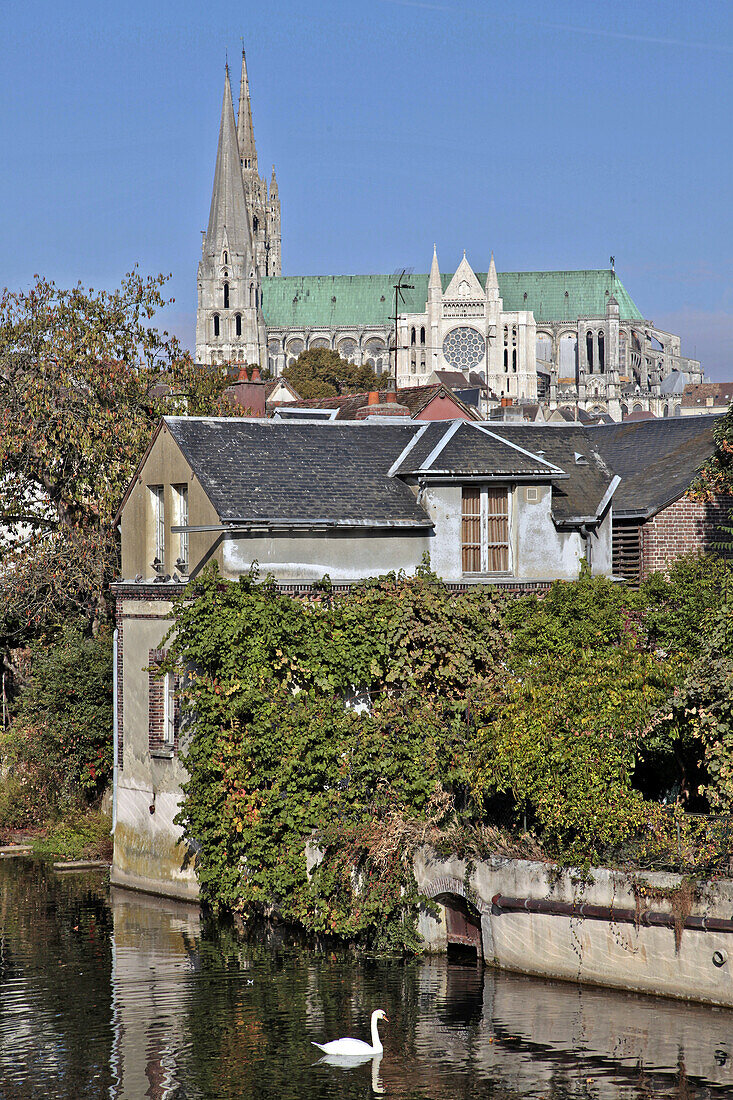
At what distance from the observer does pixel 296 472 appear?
Answer: 2461 cm

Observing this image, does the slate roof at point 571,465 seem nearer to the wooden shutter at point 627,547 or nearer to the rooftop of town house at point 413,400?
the wooden shutter at point 627,547

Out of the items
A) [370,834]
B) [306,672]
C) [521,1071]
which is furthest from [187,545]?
[521,1071]

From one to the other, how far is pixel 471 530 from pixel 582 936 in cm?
886

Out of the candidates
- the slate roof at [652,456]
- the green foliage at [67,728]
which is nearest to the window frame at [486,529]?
the slate roof at [652,456]

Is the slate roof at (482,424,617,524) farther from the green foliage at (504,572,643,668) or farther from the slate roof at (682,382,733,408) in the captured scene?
the slate roof at (682,382,733,408)

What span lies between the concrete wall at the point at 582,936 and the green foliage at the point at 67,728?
37.8ft

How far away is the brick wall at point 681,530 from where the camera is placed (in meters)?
29.3

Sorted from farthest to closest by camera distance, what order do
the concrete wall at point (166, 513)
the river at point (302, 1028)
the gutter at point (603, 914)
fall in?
the concrete wall at point (166, 513)
the gutter at point (603, 914)
the river at point (302, 1028)

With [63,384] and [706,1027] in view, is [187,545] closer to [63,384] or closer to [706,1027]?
[63,384]

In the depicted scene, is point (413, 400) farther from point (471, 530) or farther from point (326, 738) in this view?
point (326, 738)

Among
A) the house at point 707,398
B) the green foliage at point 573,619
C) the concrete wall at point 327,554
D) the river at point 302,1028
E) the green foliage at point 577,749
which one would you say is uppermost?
the house at point 707,398

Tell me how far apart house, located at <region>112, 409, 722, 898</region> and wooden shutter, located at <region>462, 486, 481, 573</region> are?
1.0 inches

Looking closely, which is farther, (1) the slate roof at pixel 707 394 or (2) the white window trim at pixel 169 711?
(1) the slate roof at pixel 707 394

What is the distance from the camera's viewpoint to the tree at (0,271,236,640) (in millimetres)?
31875
